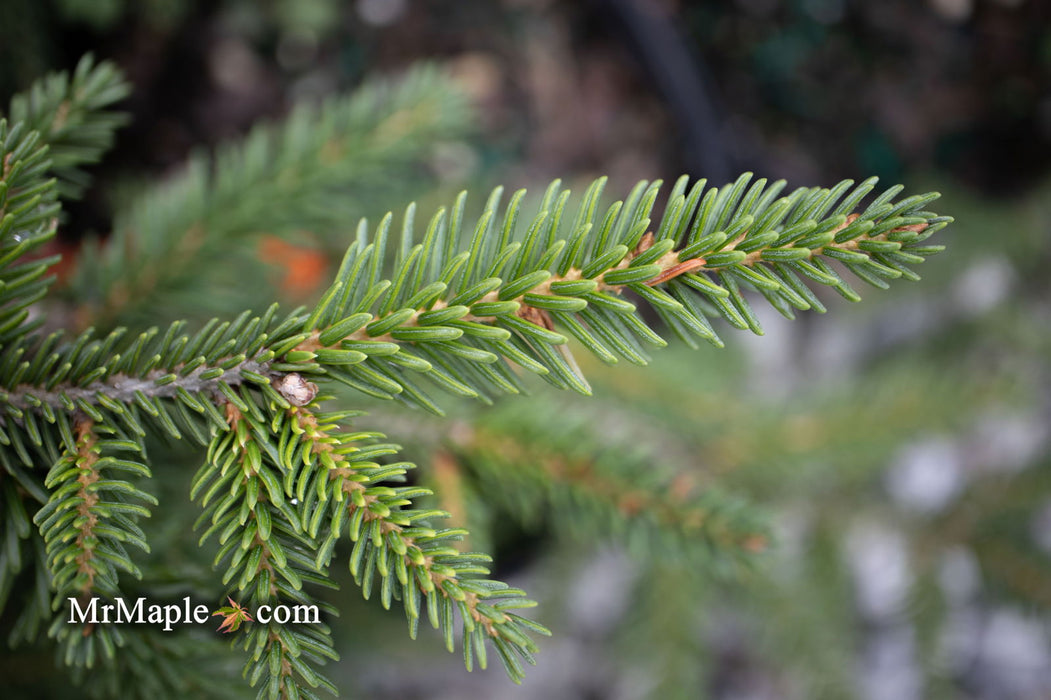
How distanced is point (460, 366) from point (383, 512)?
12 cm

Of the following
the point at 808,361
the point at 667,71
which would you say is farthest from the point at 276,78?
the point at 808,361

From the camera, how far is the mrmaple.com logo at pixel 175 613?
0.44 metres

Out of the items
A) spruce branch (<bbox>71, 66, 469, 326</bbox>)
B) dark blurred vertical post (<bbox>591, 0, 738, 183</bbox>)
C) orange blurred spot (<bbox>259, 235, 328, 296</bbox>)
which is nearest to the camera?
spruce branch (<bbox>71, 66, 469, 326</bbox>)

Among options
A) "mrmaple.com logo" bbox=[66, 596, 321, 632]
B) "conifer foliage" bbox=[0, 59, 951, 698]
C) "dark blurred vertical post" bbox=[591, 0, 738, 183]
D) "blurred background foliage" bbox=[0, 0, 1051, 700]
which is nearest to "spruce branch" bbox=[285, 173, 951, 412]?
"conifer foliage" bbox=[0, 59, 951, 698]

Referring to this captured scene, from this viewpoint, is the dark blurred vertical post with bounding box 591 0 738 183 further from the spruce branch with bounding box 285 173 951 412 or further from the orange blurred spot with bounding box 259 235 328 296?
the spruce branch with bounding box 285 173 951 412

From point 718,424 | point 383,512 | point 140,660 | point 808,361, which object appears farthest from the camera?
point 808,361

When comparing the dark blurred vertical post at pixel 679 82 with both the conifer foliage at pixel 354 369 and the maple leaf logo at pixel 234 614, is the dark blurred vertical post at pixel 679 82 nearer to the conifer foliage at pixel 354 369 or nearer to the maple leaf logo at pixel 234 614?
the conifer foliage at pixel 354 369

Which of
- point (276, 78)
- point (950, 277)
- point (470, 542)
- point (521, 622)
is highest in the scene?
point (276, 78)

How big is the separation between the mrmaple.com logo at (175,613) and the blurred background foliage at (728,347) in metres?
0.03

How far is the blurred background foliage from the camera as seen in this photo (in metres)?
1.03

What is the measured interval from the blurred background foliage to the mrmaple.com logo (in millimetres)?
32

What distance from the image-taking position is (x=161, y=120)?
1.76 m

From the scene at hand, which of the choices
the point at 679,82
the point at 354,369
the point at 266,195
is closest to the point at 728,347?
the point at 679,82

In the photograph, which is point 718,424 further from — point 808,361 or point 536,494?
point 808,361
